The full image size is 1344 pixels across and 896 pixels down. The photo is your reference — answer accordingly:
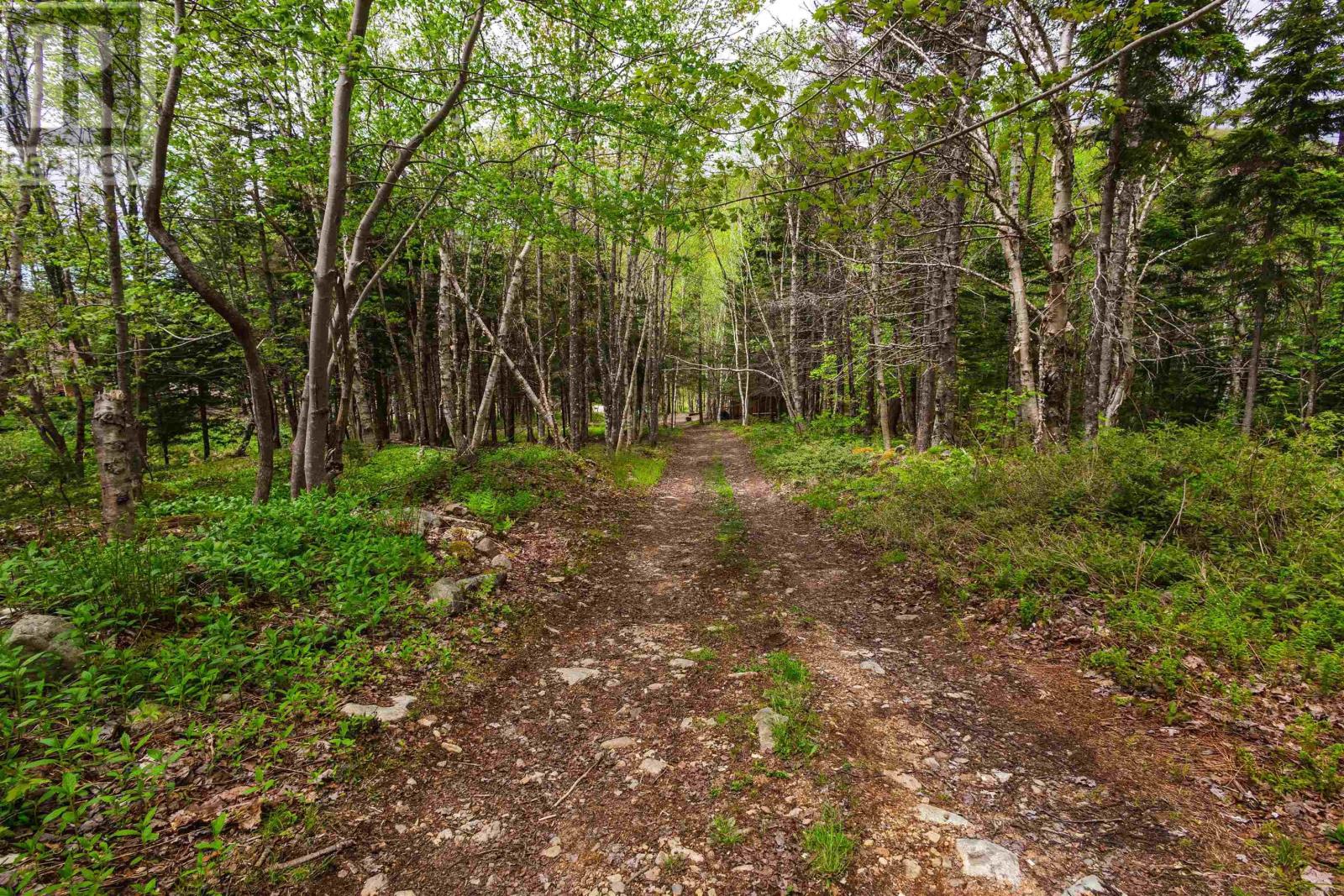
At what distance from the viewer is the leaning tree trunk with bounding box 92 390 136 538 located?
5527 millimetres

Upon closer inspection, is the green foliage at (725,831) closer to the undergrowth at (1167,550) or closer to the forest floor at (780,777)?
the forest floor at (780,777)

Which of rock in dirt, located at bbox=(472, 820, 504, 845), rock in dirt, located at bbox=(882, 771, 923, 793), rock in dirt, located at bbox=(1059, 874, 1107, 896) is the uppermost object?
rock in dirt, located at bbox=(1059, 874, 1107, 896)

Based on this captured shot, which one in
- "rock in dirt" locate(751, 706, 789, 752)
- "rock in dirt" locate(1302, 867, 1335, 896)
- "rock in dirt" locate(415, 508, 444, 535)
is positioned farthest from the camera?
"rock in dirt" locate(415, 508, 444, 535)

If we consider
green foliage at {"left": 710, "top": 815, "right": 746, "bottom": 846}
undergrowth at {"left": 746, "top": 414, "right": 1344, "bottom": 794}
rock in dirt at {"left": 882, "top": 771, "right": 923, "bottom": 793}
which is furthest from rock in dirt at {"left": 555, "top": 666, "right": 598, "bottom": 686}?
undergrowth at {"left": 746, "top": 414, "right": 1344, "bottom": 794}

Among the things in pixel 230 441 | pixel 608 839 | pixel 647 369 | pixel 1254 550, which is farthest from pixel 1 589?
pixel 230 441

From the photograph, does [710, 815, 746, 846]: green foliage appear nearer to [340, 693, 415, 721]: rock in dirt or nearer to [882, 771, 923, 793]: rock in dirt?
[882, 771, 923, 793]: rock in dirt

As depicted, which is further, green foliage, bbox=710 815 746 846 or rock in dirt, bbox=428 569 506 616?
rock in dirt, bbox=428 569 506 616

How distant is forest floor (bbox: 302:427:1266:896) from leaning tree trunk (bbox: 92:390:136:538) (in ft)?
14.5

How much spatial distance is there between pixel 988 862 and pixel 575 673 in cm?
337

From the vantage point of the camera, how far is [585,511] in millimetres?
10305

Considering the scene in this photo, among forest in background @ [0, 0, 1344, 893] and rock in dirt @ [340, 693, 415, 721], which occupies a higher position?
forest in background @ [0, 0, 1344, 893]

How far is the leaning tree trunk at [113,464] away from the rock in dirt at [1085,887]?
833 cm

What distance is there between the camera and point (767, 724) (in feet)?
12.6

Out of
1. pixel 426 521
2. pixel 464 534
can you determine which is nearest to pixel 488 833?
pixel 464 534
